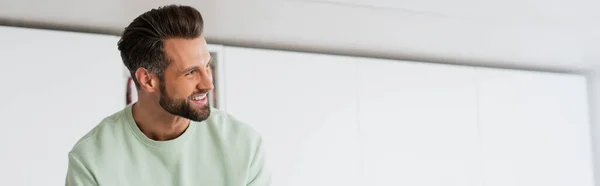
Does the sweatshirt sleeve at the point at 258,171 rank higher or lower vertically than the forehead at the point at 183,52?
lower

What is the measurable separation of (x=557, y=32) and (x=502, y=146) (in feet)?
2.62

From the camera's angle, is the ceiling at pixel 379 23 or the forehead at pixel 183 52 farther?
the ceiling at pixel 379 23

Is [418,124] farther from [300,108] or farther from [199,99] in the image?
[199,99]

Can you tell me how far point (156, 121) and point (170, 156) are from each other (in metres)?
0.06

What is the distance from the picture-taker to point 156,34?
5.06 ft

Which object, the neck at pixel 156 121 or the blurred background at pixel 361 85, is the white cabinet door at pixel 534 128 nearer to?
the blurred background at pixel 361 85

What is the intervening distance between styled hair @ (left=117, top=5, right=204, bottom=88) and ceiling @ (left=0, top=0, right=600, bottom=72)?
0.86m

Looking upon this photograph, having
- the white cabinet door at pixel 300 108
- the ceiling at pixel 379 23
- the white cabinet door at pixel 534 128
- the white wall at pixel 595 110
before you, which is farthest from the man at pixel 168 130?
the white wall at pixel 595 110

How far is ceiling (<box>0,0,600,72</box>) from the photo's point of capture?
252 cm

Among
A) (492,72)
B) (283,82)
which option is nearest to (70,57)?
(283,82)

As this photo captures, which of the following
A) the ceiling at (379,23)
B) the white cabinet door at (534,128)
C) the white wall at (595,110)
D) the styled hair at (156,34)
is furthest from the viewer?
the white wall at (595,110)

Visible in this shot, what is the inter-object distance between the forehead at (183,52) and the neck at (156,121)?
10 centimetres

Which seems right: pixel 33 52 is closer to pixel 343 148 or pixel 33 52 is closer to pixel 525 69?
pixel 343 148

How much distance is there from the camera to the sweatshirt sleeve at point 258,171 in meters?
1.71
